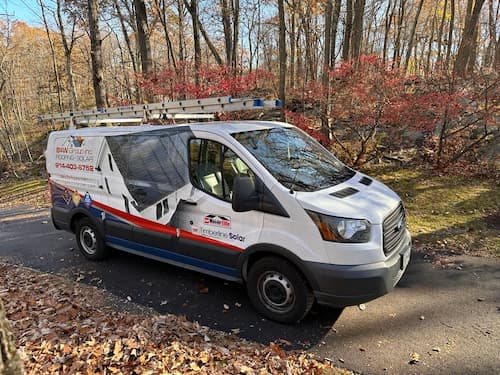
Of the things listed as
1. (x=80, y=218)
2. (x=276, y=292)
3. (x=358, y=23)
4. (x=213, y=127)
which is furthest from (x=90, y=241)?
(x=358, y=23)

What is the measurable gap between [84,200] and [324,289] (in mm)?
4097

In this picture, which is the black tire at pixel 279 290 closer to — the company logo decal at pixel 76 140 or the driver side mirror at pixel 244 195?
the driver side mirror at pixel 244 195

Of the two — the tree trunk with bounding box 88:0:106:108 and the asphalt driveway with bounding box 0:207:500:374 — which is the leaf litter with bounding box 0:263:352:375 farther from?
the tree trunk with bounding box 88:0:106:108

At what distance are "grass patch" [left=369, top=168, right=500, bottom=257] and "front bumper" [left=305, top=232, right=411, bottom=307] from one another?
9.06 ft

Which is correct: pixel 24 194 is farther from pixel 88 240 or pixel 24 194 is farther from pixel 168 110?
pixel 168 110

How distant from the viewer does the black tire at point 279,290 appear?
3479 mm

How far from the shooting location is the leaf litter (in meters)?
2.81

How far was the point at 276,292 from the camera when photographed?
A: 3668 mm

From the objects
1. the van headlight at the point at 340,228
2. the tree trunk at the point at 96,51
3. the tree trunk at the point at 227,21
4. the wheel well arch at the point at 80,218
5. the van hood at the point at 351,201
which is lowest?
the wheel well arch at the point at 80,218

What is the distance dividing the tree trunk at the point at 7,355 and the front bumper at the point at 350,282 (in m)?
2.39

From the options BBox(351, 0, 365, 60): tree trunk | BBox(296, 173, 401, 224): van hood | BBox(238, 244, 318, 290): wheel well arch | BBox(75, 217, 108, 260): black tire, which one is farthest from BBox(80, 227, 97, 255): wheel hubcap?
BBox(351, 0, 365, 60): tree trunk

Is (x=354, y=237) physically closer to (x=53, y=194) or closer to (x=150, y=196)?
(x=150, y=196)

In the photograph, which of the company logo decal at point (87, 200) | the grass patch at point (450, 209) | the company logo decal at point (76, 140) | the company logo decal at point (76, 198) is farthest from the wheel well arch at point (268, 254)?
the company logo decal at point (76, 140)

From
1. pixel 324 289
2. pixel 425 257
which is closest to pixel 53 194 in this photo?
pixel 324 289
